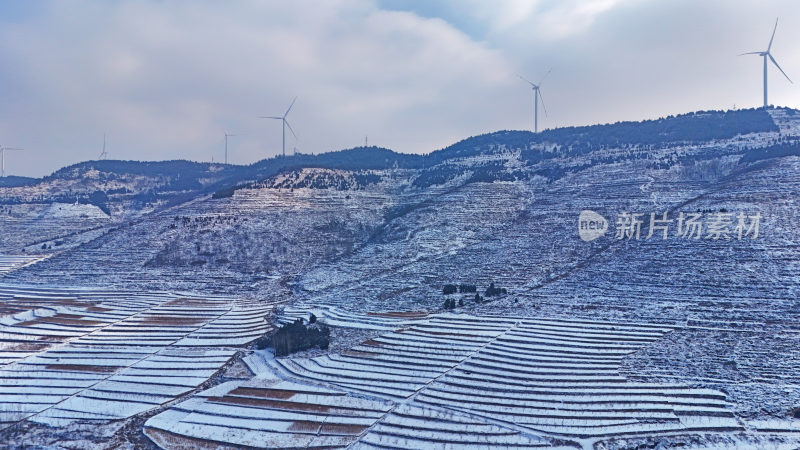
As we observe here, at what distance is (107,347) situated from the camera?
40.9 metres

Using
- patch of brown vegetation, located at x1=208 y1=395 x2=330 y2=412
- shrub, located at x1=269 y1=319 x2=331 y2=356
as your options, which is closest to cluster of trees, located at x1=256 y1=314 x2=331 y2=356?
shrub, located at x1=269 y1=319 x2=331 y2=356

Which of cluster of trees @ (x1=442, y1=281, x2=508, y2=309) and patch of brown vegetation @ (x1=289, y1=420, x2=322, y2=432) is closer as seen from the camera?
patch of brown vegetation @ (x1=289, y1=420, x2=322, y2=432)

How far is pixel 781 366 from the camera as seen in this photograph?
32375mm

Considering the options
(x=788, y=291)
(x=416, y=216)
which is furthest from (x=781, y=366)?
(x=416, y=216)

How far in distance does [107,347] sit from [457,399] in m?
26.8

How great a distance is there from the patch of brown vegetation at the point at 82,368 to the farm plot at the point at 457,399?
888 cm

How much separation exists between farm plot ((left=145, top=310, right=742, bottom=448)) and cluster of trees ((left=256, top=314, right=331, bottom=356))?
1185 mm

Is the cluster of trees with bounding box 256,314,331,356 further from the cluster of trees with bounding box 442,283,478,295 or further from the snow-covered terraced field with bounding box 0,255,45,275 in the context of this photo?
the snow-covered terraced field with bounding box 0,255,45,275

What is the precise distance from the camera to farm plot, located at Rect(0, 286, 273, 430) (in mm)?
30688

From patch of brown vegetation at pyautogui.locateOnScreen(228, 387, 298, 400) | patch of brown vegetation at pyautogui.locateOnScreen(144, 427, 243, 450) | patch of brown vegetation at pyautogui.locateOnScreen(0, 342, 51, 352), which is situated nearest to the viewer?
patch of brown vegetation at pyautogui.locateOnScreen(144, 427, 243, 450)

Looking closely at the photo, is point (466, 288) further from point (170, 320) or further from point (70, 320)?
point (70, 320)

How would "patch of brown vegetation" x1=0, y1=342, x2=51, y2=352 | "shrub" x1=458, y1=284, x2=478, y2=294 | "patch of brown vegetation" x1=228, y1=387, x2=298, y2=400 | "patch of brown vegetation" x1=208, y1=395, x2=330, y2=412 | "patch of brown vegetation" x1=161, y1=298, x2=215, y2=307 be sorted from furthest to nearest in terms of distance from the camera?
1. "shrub" x1=458, y1=284, x2=478, y2=294
2. "patch of brown vegetation" x1=161, y1=298, x2=215, y2=307
3. "patch of brown vegetation" x1=0, y1=342, x2=51, y2=352
4. "patch of brown vegetation" x1=228, y1=387, x2=298, y2=400
5. "patch of brown vegetation" x1=208, y1=395, x2=330, y2=412

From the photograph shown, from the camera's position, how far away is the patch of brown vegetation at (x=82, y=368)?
35.8 meters

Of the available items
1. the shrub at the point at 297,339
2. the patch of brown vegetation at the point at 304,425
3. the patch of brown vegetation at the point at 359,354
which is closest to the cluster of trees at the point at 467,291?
the shrub at the point at 297,339
